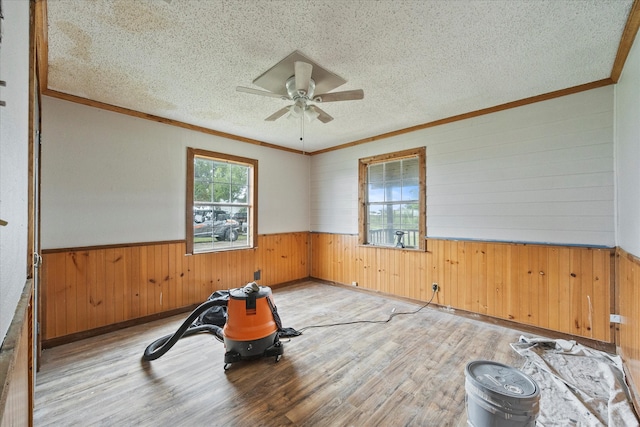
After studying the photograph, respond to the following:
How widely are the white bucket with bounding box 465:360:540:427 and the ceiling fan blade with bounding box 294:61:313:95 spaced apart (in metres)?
2.38

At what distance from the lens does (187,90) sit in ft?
9.37

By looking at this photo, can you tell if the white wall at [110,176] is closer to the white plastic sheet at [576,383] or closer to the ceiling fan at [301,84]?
the ceiling fan at [301,84]

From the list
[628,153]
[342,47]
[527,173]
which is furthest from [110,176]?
[628,153]

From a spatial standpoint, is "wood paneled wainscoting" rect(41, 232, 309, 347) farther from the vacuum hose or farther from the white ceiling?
the white ceiling

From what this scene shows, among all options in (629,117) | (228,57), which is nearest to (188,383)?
(228,57)

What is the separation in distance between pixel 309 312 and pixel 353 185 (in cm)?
239

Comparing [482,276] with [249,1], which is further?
[482,276]

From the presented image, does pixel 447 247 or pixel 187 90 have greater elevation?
pixel 187 90

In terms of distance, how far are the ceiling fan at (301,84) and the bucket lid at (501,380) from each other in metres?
2.20

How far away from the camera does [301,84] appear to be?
2.27m

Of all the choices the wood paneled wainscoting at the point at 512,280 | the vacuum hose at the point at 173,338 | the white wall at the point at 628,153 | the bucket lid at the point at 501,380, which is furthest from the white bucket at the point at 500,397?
the vacuum hose at the point at 173,338

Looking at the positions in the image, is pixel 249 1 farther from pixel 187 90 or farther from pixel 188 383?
pixel 188 383

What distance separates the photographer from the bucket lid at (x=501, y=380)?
1.43m

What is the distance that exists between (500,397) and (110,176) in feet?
13.8
